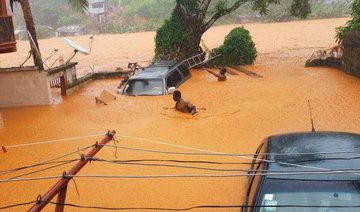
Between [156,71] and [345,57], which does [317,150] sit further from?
[345,57]

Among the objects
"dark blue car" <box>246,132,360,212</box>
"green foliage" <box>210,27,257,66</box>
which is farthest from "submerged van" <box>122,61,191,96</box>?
"dark blue car" <box>246,132,360,212</box>

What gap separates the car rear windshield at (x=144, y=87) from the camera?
12.9 meters

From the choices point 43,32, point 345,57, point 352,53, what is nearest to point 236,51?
point 345,57

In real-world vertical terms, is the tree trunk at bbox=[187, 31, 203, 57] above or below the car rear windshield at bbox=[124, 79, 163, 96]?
above

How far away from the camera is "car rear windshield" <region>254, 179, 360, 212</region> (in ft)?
12.0

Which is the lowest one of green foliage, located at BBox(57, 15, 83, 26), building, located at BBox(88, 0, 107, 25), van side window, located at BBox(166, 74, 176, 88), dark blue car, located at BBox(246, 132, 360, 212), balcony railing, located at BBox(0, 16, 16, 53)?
van side window, located at BBox(166, 74, 176, 88)

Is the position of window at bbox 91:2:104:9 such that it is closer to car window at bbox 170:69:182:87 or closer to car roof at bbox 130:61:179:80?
car roof at bbox 130:61:179:80

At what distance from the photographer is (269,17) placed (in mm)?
52312

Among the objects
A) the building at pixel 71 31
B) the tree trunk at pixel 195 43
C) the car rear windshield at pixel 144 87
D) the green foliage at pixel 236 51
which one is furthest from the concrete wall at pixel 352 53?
the building at pixel 71 31

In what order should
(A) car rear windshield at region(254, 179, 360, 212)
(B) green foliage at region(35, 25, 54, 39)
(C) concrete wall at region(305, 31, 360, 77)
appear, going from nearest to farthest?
(A) car rear windshield at region(254, 179, 360, 212), (C) concrete wall at region(305, 31, 360, 77), (B) green foliage at region(35, 25, 54, 39)

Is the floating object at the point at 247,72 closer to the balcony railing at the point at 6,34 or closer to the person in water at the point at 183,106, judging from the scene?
the person in water at the point at 183,106

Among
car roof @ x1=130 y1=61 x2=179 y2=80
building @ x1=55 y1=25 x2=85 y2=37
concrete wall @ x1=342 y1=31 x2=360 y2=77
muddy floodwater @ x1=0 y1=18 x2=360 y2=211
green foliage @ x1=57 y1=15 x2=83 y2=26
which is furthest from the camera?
green foliage @ x1=57 y1=15 x2=83 y2=26

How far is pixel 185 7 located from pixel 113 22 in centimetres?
4238

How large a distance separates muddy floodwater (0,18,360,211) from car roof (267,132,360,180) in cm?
162
